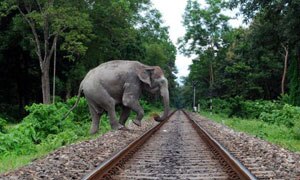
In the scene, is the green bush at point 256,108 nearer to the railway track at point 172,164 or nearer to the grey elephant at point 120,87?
the grey elephant at point 120,87

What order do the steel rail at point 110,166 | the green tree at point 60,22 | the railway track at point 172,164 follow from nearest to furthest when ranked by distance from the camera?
the steel rail at point 110,166 → the railway track at point 172,164 → the green tree at point 60,22

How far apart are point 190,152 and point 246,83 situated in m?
43.4

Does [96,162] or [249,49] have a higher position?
[249,49]

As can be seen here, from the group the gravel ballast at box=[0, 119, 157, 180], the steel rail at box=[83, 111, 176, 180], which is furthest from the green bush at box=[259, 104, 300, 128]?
the steel rail at box=[83, 111, 176, 180]

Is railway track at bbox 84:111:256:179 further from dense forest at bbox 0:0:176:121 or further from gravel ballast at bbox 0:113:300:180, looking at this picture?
dense forest at bbox 0:0:176:121

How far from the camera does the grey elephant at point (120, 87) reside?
1441 cm

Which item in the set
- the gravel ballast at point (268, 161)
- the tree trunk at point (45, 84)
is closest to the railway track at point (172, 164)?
the gravel ballast at point (268, 161)

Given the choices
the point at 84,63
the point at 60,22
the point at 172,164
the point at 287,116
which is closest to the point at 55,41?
the point at 60,22

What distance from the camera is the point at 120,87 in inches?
573

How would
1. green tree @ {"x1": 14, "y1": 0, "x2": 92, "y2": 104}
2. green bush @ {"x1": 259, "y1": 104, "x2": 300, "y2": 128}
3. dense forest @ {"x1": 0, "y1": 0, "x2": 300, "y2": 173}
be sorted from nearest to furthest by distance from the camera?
dense forest @ {"x1": 0, "y1": 0, "x2": 300, "y2": 173} < green bush @ {"x1": 259, "y1": 104, "x2": 300, "y2": 128} < green tree @ {"x1": 14, "y1": 0, "x2": 92, "y2": 104}

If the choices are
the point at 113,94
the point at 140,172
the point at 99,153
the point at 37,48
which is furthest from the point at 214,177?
the point at 37,48

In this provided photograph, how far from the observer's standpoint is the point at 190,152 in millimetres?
9438

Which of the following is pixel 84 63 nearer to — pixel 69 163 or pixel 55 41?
pixel 55 41

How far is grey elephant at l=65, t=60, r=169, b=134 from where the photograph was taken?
567 inches
